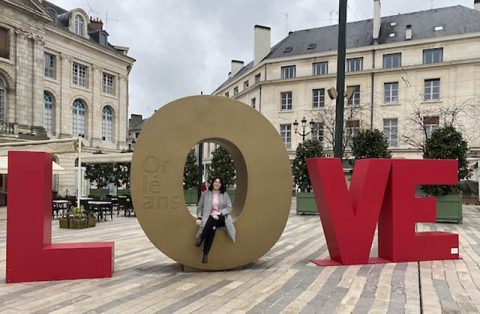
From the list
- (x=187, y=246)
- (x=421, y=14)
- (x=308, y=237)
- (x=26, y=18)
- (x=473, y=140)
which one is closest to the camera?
(x=187, y=246)

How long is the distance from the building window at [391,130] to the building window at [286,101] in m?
9.92

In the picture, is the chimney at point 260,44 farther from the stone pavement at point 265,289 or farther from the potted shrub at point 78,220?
the stone pavement at point 265,289

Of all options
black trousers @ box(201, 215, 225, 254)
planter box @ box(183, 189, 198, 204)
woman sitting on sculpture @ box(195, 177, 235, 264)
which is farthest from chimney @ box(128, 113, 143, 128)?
black trousers @ box(201, 215, 225, 254)

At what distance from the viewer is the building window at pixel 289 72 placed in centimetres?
4547

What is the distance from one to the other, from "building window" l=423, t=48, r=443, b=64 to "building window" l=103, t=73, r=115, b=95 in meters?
30.1

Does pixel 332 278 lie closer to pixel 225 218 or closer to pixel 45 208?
pixel 225 218

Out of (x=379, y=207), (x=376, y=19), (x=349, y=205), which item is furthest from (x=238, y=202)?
(x=376, y=19)

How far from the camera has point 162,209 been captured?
7043mm

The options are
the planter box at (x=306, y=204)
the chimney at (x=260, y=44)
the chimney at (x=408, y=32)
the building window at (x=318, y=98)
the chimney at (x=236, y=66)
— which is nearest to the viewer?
the planter box at (x=306, y=204)

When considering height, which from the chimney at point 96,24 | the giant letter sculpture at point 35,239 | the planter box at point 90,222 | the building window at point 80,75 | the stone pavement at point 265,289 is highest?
the chimney at point 96,24

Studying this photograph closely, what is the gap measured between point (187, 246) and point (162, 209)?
2.50 feet

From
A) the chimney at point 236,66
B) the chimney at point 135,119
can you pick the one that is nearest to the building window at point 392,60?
the chimney at point 236,66

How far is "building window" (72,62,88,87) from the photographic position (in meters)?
38.0

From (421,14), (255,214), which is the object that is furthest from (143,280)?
(421,14)
